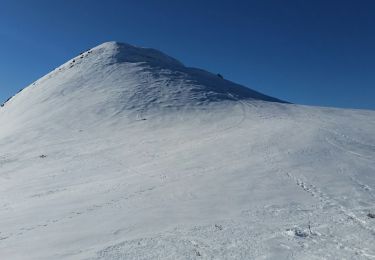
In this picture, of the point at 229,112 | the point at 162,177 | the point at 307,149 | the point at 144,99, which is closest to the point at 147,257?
the point at 162,177

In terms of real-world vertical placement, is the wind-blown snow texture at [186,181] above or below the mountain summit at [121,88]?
below

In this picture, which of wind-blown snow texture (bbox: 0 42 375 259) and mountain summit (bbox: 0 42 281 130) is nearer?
wind-blown snow texture (bbox: 0 42 375 259)

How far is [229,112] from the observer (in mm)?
44625

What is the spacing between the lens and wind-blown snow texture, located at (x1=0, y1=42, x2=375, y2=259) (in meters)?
13.2

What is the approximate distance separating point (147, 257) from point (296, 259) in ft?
13.8

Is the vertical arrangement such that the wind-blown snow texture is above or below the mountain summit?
below

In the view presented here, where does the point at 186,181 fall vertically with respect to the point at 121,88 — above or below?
below

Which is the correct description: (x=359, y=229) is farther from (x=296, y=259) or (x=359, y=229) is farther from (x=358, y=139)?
(x=358, y=139)

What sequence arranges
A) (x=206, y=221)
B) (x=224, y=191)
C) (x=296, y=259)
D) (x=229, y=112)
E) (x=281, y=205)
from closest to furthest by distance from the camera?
(x=296, y=259) < (x=206, y=221) < (x=281, y=205) < (x=224, y=191) < (x=229, y=112)

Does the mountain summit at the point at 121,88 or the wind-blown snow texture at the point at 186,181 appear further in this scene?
the mountain summit at the point at 121,88

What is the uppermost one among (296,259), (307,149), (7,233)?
(307,149)

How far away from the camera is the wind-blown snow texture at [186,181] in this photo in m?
13.2

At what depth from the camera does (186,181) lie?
70.1 ft

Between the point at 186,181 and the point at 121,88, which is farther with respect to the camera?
the point at 121,88
